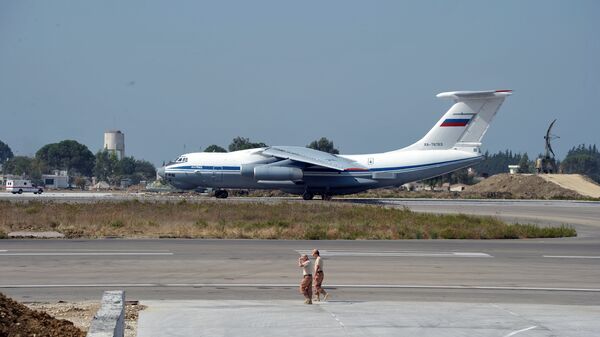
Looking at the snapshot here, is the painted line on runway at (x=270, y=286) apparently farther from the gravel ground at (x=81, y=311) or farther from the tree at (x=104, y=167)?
the tree at (x=104, y=167)

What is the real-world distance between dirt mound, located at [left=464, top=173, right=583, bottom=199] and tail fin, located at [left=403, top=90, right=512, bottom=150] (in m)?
14.2

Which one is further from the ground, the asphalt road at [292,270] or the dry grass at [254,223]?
the dry grass at [254,223]

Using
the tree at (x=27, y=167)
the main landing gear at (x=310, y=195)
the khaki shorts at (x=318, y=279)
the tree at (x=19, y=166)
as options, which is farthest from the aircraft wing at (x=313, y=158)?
the tree at (x=19, y=166)

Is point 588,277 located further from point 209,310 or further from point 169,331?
point 169,331

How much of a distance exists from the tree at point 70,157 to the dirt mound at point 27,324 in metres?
153

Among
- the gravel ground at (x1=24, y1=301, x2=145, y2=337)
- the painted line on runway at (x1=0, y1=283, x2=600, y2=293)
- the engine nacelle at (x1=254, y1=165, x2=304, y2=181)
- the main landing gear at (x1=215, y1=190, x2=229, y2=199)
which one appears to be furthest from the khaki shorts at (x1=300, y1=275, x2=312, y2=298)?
the main landing gear at (x1=215, y1=190, x2=229, y2=199)

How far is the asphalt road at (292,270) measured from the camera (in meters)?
17.0

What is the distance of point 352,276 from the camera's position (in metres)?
19.5

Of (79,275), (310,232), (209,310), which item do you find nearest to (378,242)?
(310,232)

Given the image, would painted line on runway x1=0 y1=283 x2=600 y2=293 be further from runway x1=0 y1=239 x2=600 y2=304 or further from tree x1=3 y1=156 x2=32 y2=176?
tree x1=3 y1=156 x2=32 y2=176

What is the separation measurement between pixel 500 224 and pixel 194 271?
709 inches

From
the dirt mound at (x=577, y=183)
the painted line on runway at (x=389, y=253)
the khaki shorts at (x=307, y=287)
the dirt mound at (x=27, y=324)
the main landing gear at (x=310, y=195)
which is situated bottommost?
the painted line on runway at (x=389, y=253)

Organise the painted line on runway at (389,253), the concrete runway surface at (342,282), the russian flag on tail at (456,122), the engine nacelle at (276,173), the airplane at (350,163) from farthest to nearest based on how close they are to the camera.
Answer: the russian flag on tail at (456,122) → the airplane at (350,163) → the engine nacelle at (276,173) → the painted line on runway at (389,253) → the concrete runway surface at (342,282)

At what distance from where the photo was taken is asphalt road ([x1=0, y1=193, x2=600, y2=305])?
17.0 meters
